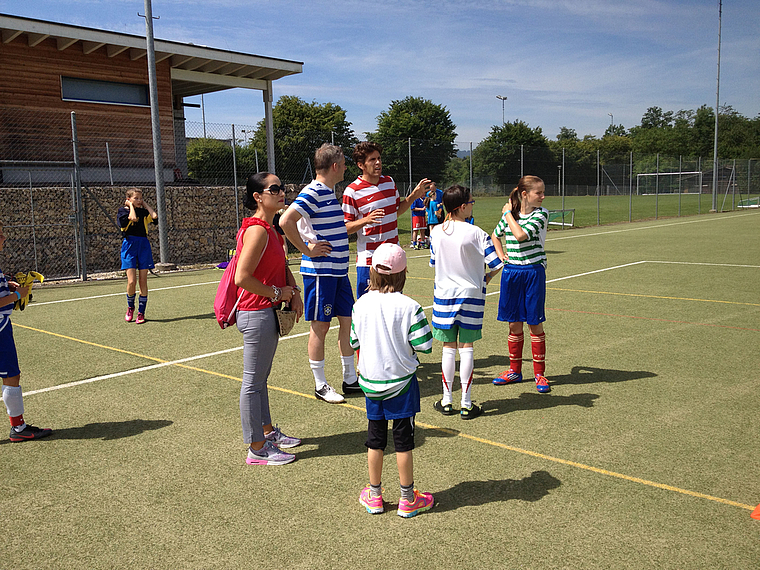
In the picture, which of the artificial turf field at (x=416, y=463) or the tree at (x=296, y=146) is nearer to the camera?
the artificial turf field at (x=416, y=463)

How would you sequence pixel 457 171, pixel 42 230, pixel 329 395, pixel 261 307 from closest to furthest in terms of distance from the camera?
pixel 261 307
pixel 329 395
pixel 42 230
pixel 457 171

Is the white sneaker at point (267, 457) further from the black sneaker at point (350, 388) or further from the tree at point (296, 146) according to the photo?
the tree at point (296, 146)

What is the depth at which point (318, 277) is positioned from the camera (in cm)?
525

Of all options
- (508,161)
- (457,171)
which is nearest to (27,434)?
(457,171)

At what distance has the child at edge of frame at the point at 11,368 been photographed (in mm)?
4422

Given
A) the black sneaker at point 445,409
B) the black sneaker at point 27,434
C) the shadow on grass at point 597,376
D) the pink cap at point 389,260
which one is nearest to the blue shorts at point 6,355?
the black sneaker at point 27,434

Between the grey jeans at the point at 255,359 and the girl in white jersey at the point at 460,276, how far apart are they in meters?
1.25

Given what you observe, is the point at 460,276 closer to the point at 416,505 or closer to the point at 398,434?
the point at 398,434

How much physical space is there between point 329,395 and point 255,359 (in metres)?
1.50

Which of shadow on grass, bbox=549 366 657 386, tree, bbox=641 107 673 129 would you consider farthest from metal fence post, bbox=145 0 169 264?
tree, bbox=641 107 673 129

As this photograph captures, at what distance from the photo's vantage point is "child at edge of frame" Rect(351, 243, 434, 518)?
3256mm

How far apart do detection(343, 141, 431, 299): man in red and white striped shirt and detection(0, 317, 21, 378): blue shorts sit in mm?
2638

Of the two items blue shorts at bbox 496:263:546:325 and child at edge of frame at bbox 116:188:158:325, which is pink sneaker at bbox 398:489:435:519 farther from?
child at edge of frame at bbox 116:188:158:325

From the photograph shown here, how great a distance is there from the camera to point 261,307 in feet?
13.0
